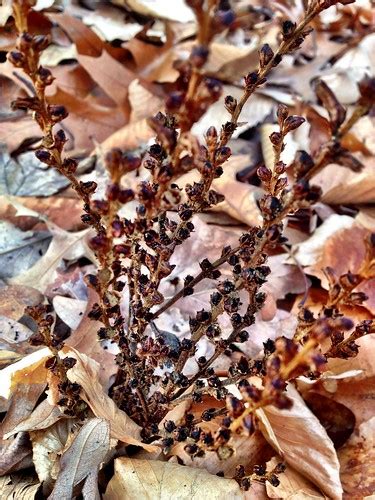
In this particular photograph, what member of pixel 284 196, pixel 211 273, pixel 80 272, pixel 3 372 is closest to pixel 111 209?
pixel 284 196

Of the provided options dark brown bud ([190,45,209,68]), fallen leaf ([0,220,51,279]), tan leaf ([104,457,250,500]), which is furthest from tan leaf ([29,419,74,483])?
dark brown bud ([190,45,209,68])

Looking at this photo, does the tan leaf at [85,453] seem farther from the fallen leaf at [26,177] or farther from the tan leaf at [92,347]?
the fallen leaf at [26,177]

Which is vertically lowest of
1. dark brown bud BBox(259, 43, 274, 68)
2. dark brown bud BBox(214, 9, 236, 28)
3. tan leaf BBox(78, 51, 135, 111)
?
tan leaf BBox(78, 51, 135, 111)

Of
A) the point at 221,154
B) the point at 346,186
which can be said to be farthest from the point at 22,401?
the point at 346,186

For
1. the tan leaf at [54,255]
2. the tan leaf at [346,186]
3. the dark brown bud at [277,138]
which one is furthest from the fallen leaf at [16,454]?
the tan leaf at [346,186]

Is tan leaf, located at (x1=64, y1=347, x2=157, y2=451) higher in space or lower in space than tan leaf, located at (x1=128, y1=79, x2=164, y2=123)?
lower

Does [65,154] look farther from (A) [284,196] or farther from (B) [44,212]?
(A) [284,196]

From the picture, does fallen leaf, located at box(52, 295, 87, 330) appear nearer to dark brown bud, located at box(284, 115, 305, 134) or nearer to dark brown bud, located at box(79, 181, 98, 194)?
dark brown bud, located at box(79, 181, 98, 194)
